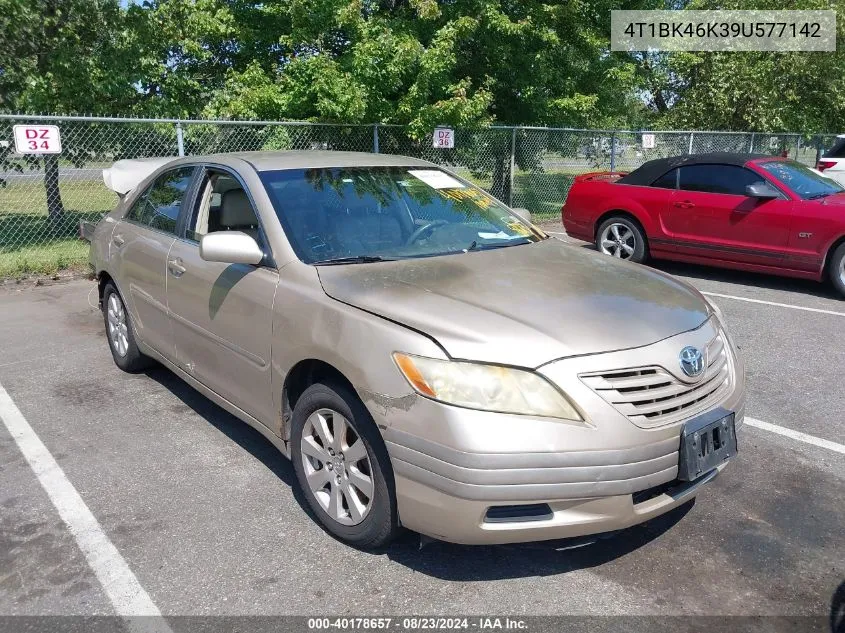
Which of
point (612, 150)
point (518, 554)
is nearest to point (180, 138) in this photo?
point (518, 554)

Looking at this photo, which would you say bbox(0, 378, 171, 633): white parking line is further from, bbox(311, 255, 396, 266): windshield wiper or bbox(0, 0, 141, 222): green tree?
bbox(0, 0, 141, 222): green tree

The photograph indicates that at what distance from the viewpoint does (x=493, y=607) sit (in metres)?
2.66

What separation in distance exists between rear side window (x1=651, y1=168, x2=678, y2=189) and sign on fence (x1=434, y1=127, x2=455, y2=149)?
139 inches

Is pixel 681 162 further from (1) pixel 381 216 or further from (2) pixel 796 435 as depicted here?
(1) pixel 381 216

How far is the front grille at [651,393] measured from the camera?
256 centimetres

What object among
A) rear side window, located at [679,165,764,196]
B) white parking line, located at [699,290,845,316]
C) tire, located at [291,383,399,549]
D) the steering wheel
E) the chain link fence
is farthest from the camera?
the chain link fence

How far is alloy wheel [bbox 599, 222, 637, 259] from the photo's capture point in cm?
922

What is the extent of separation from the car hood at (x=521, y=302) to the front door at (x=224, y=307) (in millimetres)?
451

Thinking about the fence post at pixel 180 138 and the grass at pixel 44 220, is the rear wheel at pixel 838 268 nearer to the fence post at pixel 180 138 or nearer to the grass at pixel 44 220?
the fence post at pixel 180 138

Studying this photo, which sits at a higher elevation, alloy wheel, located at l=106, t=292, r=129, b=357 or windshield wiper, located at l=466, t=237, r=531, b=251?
windshield wiper, located at l=466, t=237, r=531, b=251

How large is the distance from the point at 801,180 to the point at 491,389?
7190mm

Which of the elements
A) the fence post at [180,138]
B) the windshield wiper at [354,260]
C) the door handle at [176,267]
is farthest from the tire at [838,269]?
the fence post at [180,138]

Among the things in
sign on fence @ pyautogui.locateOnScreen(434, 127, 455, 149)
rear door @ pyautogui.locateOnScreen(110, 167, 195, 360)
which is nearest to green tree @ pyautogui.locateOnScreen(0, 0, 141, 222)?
A: sign on fence @ pyautogui.locateOnScreen(434, 127, 455, 149)

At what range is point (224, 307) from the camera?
3596 millimetres
